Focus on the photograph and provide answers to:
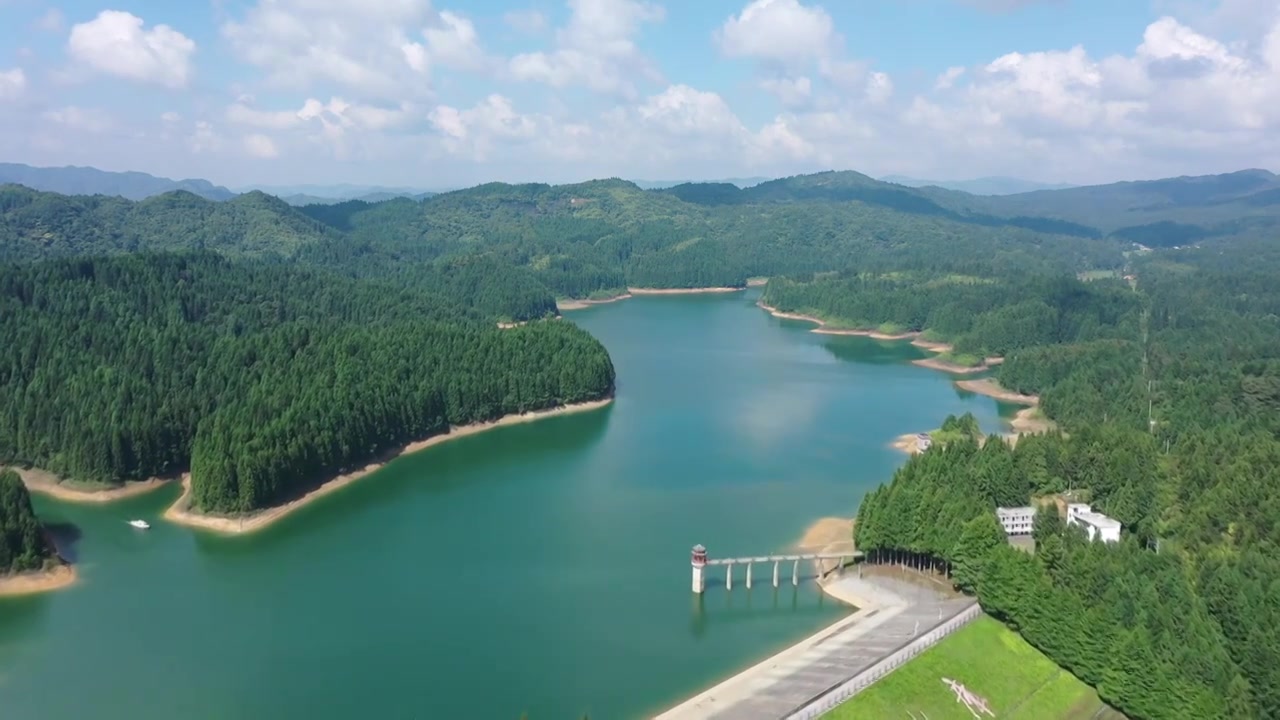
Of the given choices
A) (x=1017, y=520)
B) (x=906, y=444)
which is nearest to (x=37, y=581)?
(x=1017, y=520)

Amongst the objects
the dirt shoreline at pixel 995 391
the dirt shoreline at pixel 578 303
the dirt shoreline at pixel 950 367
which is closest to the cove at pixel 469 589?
the dirt shoreline at pixel 995 391

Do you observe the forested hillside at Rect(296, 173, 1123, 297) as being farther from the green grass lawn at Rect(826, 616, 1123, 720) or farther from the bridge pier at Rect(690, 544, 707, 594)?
the green grass lawn at Rect(826, 616, 1123, 720)

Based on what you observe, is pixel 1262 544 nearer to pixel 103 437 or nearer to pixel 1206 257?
pixel 103 437

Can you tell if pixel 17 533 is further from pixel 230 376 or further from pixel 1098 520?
pixel 1098 520

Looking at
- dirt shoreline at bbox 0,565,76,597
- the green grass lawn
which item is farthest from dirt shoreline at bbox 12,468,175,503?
the green grass lawn

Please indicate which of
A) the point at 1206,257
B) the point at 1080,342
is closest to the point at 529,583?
the point at 1080,342
